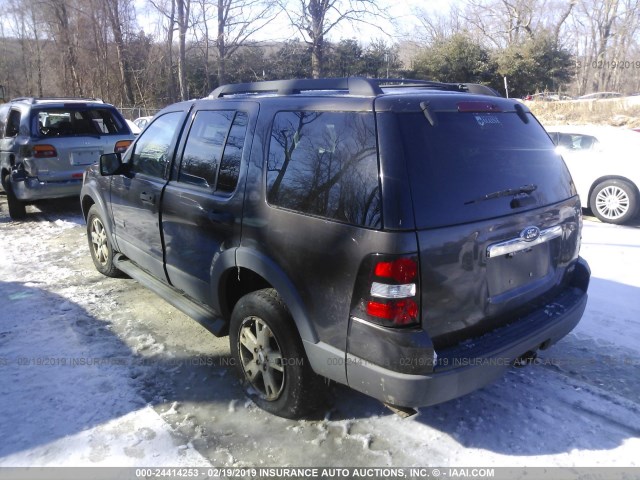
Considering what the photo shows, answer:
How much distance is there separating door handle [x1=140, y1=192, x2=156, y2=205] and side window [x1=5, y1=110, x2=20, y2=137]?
5.49 metres

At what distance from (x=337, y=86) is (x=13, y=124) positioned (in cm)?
751

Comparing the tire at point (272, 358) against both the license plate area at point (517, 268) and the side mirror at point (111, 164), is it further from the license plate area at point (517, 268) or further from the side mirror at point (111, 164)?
the side mirror at point (111, 164)

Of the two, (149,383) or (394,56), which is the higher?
(394,56)

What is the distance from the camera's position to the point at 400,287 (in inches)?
87.7

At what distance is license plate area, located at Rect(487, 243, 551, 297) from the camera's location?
255 centimetres

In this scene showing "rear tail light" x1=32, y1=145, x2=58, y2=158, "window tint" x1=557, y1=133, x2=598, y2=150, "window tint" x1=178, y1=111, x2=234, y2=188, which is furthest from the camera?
"window tint" x1=557, y1=133, x2=598, y2=150

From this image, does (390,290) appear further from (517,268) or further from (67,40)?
(67,40)

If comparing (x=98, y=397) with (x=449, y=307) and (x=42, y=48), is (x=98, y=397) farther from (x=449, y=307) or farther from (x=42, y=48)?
(x=42, y=48)

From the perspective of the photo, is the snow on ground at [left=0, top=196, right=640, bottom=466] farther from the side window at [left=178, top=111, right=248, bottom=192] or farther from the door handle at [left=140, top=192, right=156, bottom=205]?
the side window at [left=178, top=111, right=248, bottom=192]

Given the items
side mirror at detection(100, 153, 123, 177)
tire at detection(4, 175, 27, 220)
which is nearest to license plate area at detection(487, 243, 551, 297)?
side mirror at detection(100, 153, 123, 177)

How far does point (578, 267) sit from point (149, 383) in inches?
118

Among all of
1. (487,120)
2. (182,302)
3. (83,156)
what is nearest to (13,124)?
Answer: (83,156)

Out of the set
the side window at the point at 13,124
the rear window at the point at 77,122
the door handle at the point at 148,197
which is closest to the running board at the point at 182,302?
the door handle at the point at 148,197

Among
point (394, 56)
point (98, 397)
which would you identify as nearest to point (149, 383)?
point (98, 397)
